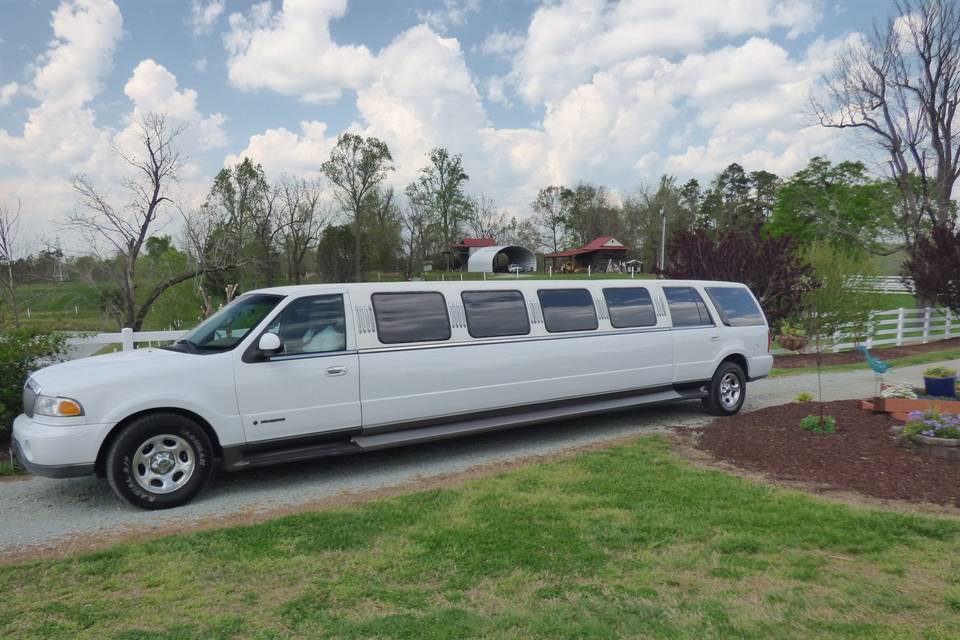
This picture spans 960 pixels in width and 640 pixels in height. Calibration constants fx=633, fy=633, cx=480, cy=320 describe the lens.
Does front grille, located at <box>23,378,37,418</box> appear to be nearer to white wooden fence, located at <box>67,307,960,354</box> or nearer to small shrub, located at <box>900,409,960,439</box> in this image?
white wooden fence, located at <box>67,307,960,354</box>

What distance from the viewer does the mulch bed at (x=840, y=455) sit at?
550 cm

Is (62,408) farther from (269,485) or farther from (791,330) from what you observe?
(791,330)

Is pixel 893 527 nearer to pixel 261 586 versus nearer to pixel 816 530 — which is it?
pixel 816 530

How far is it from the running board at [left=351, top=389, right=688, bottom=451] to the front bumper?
7.17 ft

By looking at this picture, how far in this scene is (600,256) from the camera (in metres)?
65.9

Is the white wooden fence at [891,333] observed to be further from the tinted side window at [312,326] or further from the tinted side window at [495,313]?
the tinted side window at [312,326]

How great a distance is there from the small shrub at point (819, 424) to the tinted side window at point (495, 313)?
11.1 ft

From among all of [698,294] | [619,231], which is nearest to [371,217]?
[619,231]

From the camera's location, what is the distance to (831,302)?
1734cm

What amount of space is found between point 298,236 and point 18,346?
52893 millimetres

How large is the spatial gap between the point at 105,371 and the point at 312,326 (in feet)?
5.75

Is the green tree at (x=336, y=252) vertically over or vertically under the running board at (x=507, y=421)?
over

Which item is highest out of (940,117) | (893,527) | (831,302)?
(940,117)

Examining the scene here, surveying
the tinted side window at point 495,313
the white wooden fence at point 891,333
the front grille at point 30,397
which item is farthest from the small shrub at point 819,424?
the white wooden fence at point 891,333
